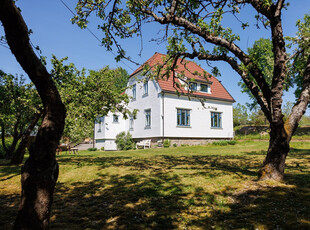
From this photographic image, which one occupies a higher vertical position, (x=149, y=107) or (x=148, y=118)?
(x=149, y=107)

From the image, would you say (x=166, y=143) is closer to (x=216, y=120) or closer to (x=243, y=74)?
(x=216, y=120)

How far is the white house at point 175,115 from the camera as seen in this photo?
23.5 metres

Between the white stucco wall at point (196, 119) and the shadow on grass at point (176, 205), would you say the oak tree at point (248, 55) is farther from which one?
the white stucco wall at point (196, 119)

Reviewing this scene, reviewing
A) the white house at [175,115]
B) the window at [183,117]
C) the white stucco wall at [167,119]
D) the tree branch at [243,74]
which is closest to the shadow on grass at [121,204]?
the tree branch at [243,74]

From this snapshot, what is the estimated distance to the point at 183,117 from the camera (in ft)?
81.3

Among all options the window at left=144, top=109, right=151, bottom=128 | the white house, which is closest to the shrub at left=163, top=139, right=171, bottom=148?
the white house

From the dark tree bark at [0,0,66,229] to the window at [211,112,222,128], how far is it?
82.5ft

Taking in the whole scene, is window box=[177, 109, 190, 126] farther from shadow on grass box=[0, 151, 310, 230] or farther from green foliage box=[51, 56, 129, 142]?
Answer: shadow on grass box=[0, 151, 310, 230]

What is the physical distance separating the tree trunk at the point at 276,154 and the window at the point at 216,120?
21337mm

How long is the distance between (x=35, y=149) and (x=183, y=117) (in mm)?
22342

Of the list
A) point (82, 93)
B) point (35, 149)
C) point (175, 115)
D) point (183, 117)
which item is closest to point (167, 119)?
point (175, 115)

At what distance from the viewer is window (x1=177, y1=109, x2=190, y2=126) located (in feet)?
80.0

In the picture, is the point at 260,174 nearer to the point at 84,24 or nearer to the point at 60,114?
the point at 60,114

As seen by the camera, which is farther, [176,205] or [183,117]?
[183,117]
